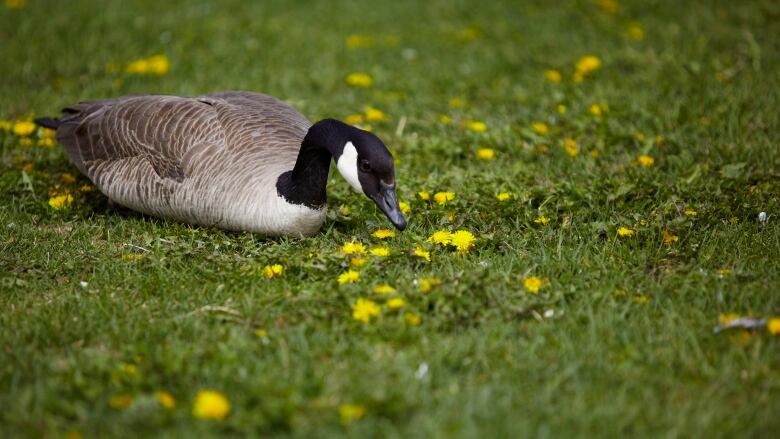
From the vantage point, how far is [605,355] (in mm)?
3240

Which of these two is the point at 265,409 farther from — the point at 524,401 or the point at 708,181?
the point at 708,181

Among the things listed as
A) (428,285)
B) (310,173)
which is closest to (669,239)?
(428,285)

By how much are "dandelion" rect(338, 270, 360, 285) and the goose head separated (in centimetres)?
33

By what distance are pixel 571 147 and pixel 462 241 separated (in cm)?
192

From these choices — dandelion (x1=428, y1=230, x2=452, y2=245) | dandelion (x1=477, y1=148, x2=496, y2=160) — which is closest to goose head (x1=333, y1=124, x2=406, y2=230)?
dandelion (x1=428, y1=230, x2=452, y2=245)

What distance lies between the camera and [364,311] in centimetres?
346

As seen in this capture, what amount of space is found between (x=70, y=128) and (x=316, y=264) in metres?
2.29

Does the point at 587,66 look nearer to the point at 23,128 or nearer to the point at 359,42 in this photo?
the point at 359,42

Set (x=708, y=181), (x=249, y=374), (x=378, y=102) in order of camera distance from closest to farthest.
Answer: (x=249, y=374) < (x=708, y=181) < (x=378, y=102)

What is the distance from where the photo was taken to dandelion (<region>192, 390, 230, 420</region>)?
2740mm

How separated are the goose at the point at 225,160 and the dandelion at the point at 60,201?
19 centimetres

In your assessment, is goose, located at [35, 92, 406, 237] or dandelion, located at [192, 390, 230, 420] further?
goose, located at [35, 92, 406, 237]

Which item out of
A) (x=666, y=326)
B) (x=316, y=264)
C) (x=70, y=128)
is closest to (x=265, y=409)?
(x=316, y=264)

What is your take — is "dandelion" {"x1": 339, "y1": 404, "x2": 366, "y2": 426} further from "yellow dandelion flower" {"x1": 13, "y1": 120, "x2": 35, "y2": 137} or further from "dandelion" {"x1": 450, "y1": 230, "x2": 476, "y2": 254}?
"yellow dandelion flower" {"x1": 13, "y1": 120, "x2": 35, "y2": 137}
